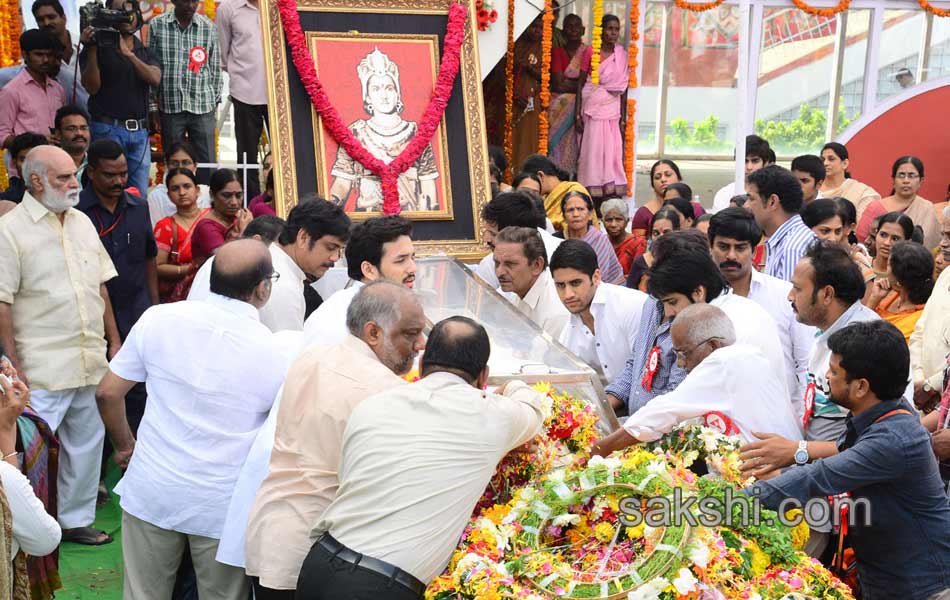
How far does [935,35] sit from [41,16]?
32.5 feet

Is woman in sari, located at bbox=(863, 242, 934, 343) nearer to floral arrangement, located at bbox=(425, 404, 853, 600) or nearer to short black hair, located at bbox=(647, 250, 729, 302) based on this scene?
short black hair, located at bbox=(647, 250, 729, 302)

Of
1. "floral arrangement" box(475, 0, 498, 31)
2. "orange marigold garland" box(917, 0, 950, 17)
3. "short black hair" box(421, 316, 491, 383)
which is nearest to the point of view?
"short black hair" box(421, 316, 491, 383)

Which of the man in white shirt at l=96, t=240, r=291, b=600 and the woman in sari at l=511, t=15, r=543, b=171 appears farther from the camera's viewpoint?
the woman in sari at l=511, t=15, r=543, b=171

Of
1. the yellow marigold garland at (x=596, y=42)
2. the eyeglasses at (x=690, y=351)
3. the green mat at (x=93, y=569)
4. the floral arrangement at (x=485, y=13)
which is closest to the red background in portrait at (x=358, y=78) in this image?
the green mat at (x=93, y=569)

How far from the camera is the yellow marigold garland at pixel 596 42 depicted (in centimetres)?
1033

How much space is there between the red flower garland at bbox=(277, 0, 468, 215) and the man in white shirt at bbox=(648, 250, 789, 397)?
2867mm

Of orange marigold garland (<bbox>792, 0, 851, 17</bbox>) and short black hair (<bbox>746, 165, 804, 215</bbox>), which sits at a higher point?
orange marigold garland (<bbox>792, 0, 851, 17</bbox>)

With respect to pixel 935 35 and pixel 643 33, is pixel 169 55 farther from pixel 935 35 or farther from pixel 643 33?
pixel 935 35

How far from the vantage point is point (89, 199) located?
5.70 metres

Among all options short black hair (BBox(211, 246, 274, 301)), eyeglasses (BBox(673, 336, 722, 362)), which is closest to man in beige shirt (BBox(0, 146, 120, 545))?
short black hair (BBox(211, 246, 274, 301))

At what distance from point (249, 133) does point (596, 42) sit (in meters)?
3.88

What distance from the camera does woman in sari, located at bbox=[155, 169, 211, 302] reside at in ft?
20.6

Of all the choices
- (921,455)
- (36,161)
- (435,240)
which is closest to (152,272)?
(36,161)

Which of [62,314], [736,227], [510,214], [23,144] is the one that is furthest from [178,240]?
[736,227]
